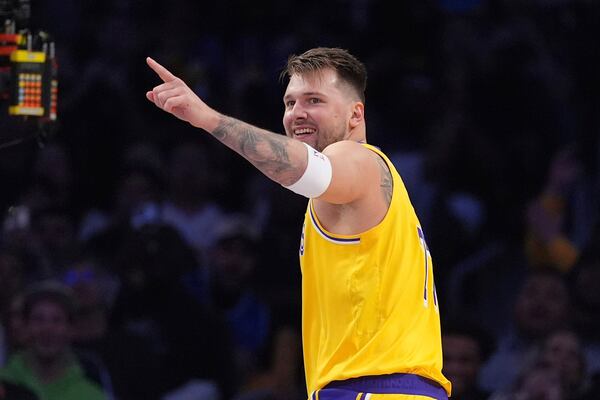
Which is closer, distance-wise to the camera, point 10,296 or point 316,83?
point 316,83

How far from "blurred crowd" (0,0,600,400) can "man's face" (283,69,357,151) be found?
2.11 m

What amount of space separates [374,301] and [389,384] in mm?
328

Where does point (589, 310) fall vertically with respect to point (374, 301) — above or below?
below

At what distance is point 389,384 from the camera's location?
4859 millimetres

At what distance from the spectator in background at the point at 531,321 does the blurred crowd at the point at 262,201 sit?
0.05 feet

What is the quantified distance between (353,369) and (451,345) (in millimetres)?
3413

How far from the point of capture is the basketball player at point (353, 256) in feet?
15.6

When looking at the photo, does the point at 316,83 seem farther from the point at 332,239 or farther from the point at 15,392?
the point at 15,392

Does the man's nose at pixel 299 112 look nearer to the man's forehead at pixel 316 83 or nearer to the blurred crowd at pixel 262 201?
the man's forehead at pixel 316 83

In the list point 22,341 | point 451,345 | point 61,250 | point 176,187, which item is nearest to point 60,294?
point 22,341

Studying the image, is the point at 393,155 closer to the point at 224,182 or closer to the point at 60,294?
the point at 224,182

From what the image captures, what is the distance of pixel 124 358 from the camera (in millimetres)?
8508

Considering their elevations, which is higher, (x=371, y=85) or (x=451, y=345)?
(x=371, y=85)

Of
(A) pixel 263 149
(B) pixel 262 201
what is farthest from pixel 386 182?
(B) pixel 262 201
